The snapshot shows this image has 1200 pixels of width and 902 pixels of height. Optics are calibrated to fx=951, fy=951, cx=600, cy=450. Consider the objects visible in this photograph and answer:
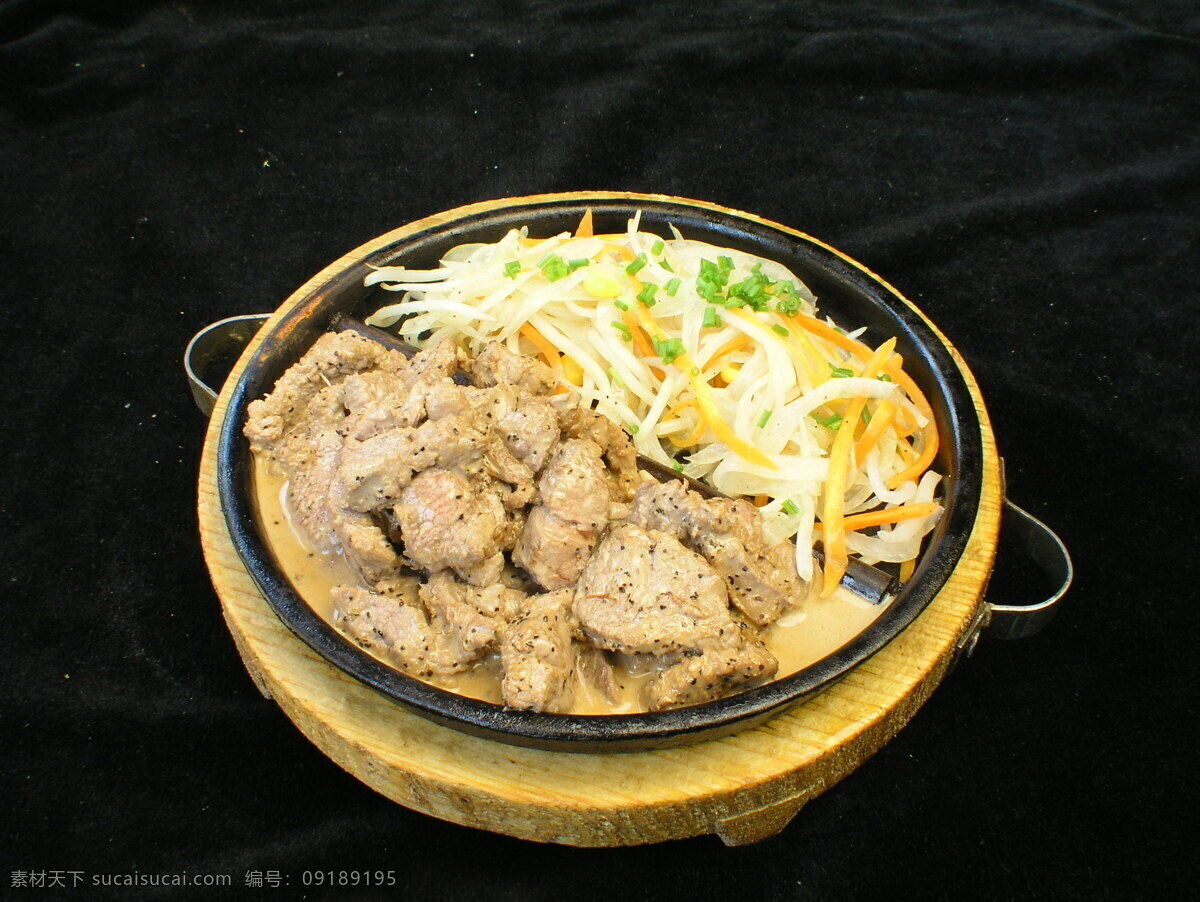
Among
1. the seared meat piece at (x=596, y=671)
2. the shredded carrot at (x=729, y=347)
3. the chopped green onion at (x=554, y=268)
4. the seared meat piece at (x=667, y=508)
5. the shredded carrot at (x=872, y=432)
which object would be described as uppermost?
the chopped green onion at (x=554, y=268)

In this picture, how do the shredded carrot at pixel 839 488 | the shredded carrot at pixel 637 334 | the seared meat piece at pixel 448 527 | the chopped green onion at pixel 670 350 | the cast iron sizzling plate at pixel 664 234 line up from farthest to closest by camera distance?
1. the shredded carrot at pixel 637 334
2. the chopped green onion at pixel 670 350
3. the shredded carrot at pixel 839 488
4. the seared meat piece at pixel 448 527
5. the cast iron sizzling plate at pixel 664 234

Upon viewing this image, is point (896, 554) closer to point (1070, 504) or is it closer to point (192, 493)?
point (1070, 504)

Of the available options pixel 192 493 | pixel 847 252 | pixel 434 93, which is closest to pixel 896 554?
pixel 847 252

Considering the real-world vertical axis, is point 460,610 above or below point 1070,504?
above

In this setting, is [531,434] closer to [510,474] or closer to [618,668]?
[510,474]

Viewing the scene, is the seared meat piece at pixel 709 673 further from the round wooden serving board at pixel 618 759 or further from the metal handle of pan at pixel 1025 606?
the metal handle of pan at pixel 1025 606

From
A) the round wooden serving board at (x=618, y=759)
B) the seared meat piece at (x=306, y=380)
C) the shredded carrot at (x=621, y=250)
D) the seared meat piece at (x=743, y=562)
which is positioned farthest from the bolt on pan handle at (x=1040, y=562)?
the seared meat piece at (x=306, y=380)

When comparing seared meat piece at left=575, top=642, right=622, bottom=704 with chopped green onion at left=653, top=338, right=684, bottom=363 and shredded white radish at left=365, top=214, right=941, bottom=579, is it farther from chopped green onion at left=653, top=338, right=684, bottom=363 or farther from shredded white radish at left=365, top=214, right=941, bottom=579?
chopped green onion at left=653, top=338, right=684, bottom=363
